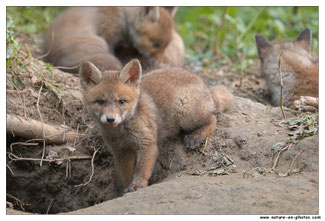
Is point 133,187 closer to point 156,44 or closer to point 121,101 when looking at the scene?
point 121,101

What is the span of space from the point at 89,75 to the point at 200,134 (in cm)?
176

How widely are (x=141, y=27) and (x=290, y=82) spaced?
3.86 m

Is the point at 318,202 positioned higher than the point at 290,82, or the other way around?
the point at 290,82

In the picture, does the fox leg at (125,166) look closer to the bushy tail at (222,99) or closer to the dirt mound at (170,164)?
the dirt mound at (170,164)

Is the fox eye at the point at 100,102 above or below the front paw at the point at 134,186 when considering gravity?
above

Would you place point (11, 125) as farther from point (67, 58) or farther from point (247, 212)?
point (247, 212)

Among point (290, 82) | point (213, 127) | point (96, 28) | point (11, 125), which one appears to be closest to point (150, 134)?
point (213, 127)

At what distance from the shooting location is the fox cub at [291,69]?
809cm

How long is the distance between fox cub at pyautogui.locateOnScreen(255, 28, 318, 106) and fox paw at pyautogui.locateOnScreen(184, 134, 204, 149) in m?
2.46

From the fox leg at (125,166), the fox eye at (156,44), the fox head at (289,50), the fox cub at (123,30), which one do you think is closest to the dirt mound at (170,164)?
the fox leg at (125,166)

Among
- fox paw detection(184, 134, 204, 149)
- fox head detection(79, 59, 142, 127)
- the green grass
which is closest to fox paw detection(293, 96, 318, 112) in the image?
fox paw detection(184, 134, 204, 149)

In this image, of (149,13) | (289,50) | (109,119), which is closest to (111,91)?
(109,119)

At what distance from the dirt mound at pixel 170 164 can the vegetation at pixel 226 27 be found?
3.40 metres

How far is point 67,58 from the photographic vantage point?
920 centimetres
